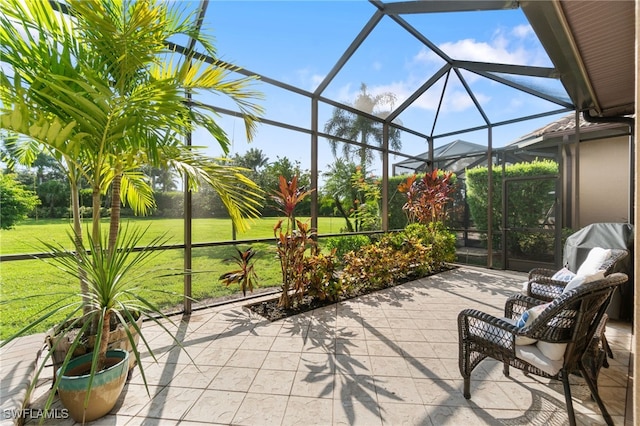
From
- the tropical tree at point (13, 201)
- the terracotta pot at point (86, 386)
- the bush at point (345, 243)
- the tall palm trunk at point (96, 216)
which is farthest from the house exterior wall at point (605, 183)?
the tropical tree at point (13, 201)

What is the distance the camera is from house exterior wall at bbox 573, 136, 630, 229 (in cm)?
530

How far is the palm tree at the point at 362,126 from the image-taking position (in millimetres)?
5570

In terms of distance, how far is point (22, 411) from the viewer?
5.46 feet

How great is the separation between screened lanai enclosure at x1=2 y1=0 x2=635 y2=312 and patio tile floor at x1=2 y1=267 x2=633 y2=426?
1.40 meters

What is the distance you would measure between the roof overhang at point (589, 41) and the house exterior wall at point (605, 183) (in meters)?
2.26

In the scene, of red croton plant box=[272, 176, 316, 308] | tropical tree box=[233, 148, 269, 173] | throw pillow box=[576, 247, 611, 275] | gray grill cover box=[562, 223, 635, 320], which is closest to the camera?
throw pillow box=[576, 247, 611, 275]

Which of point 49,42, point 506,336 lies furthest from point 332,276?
point 49,42

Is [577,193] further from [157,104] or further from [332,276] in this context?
[157,104]

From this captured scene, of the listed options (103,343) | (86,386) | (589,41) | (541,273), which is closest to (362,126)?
(589,41)

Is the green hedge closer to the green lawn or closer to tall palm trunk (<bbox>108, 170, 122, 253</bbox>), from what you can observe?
the green lawn

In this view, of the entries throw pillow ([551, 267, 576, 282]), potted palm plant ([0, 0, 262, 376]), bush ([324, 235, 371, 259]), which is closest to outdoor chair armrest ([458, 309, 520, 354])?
throw pillow ([551, 267, 576, 282])

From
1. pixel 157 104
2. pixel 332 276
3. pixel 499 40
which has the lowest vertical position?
pixel 332 276

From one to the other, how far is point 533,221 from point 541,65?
300 centimetres

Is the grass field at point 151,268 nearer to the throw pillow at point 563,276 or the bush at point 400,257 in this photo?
the bush at point 400,257
